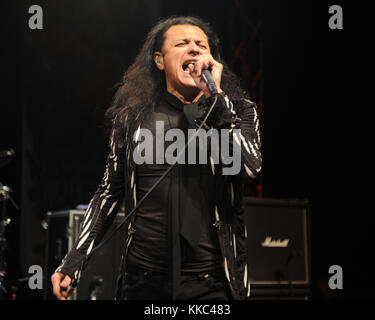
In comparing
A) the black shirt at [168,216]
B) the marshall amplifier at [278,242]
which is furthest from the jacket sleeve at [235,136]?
the marshall amplifier at [278,242]

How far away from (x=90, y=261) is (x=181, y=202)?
89.8 inches

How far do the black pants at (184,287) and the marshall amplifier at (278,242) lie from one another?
2.18 m

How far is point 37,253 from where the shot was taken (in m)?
4.92

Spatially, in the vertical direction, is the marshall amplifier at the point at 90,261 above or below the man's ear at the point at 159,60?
below

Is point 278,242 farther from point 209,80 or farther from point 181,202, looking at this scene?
point 209,80

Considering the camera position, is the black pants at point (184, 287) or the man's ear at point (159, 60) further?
the man's ear at point (159, 60)

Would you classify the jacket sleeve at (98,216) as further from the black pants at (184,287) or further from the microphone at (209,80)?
the microphone at (209,80)

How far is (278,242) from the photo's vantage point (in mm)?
3945

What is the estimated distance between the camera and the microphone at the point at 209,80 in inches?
67.0

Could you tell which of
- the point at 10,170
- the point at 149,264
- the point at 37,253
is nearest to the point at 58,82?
the point at 10,170

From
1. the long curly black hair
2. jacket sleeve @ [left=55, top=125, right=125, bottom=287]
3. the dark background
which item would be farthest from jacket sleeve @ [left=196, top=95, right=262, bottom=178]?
the dark background

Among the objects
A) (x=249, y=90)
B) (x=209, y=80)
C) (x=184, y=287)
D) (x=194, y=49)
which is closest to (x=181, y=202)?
(x=184, y=287)

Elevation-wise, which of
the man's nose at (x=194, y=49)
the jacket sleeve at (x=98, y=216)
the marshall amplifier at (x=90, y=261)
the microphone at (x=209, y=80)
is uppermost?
the man's nose at (x=194, y=49)

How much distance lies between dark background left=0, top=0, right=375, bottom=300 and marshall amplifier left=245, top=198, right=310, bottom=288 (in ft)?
2.79
